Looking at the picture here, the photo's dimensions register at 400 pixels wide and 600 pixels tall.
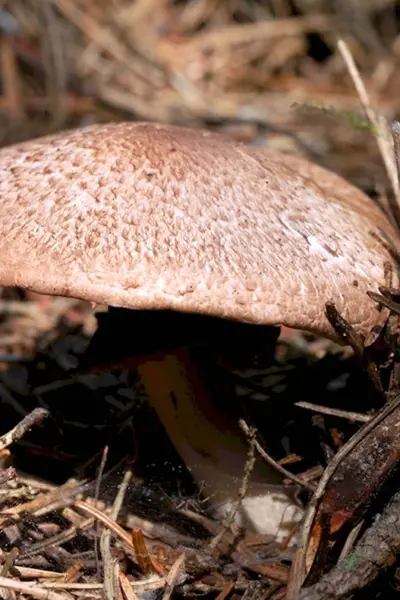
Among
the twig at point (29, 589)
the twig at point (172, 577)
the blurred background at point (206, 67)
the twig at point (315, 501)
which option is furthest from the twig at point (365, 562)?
the blurred background at point (206, 67)

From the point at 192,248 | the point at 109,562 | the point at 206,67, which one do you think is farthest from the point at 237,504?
the point at 206,67

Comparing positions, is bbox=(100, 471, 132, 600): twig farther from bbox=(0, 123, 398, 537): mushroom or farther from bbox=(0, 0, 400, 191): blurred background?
bbox=(0, 0, 400, 191): blurred background

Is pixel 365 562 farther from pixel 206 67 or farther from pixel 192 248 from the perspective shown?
pixel 206 67

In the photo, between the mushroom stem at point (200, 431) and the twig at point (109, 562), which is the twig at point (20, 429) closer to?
the twig at point (109, 562)

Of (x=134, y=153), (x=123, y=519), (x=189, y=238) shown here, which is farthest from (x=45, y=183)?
(x=123, y=519)

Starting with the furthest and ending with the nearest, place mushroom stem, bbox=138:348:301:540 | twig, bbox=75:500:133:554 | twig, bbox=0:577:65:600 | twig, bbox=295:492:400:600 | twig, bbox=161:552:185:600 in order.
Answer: mushroom stem, bbox=138:348:301:540
twig, bbox=75:500:133:554
twig, bbox=161:552:185:600
twig, bbox=0:577:65:600
twig, bbox=295:492:400:600

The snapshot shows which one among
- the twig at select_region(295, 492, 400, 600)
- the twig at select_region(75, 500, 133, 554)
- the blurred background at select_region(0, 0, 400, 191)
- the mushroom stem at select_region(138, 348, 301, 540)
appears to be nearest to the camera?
the twig at select_region(295, 492, 400, 600)

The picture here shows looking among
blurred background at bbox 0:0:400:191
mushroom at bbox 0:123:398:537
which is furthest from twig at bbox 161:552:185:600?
blurred background at bbox 0:0:400:191
